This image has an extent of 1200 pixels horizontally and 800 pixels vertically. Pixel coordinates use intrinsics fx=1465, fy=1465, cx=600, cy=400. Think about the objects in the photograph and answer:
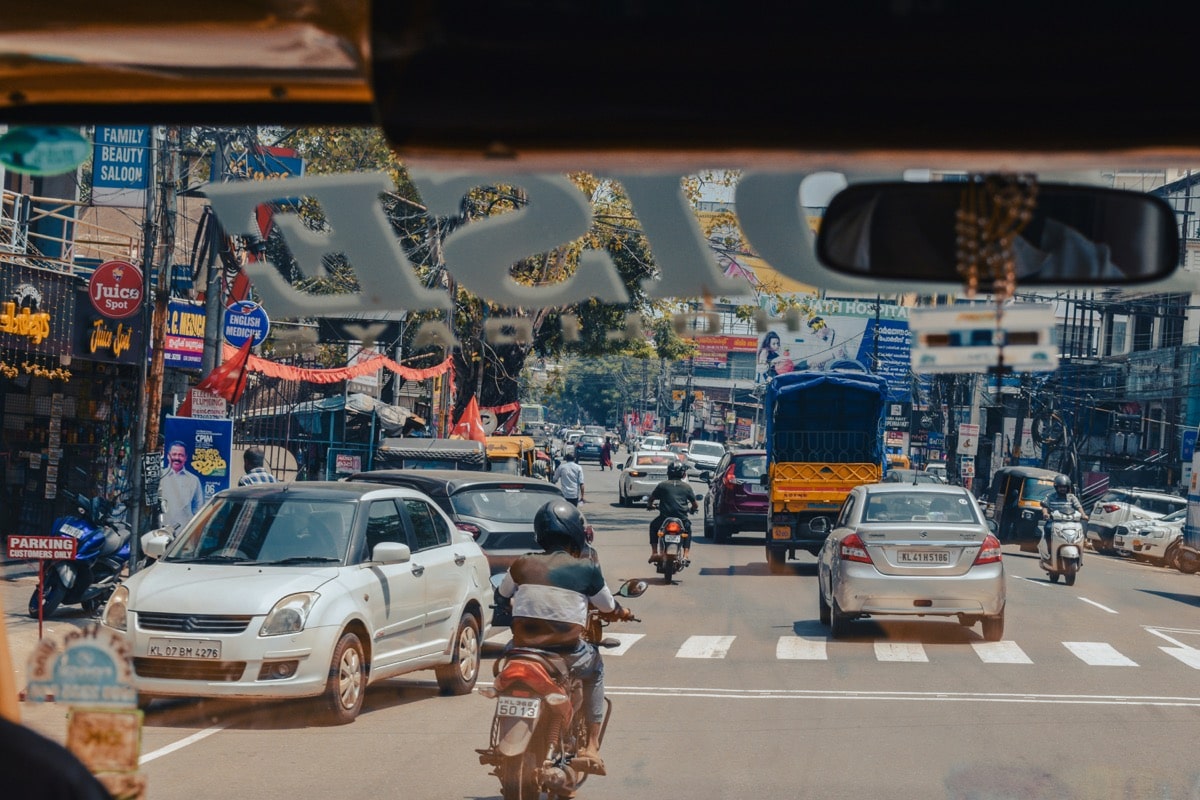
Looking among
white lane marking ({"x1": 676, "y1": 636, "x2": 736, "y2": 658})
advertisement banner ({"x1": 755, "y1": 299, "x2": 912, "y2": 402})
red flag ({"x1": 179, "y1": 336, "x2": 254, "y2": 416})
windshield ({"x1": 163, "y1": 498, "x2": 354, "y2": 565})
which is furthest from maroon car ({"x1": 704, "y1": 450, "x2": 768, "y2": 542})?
windshield ({"x1": 163, "y1": 498, "x2": 354, "y2": 565})

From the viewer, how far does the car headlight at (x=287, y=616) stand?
972cm

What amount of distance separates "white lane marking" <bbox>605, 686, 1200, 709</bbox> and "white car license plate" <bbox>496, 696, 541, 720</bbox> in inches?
198

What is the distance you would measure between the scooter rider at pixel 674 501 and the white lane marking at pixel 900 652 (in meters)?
6.37

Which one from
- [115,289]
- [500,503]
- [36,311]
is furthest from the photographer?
[36,311]

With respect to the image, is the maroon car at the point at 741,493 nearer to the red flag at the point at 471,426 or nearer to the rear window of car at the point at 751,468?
the rear window of car at the point at 751,468

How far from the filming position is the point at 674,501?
21.5 meters

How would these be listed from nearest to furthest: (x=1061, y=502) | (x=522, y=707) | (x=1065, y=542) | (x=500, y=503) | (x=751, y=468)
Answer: (x=522, y=707) < (x=500, y=503) < (x=1065, y=542) < (x=1061, y=502) < (x=751, y=468)

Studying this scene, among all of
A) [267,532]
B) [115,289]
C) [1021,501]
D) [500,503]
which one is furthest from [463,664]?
[1021,501]

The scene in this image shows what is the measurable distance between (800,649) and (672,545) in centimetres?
663

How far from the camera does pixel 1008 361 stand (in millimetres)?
2834

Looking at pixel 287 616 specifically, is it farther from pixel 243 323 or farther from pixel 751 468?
pixel 751 468

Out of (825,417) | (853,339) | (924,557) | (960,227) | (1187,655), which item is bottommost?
(1187,655)

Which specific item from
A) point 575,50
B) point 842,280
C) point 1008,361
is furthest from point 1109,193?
point 575,50

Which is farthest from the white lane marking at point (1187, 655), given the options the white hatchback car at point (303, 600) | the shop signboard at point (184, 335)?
the shop signboard at point (184, 335)
